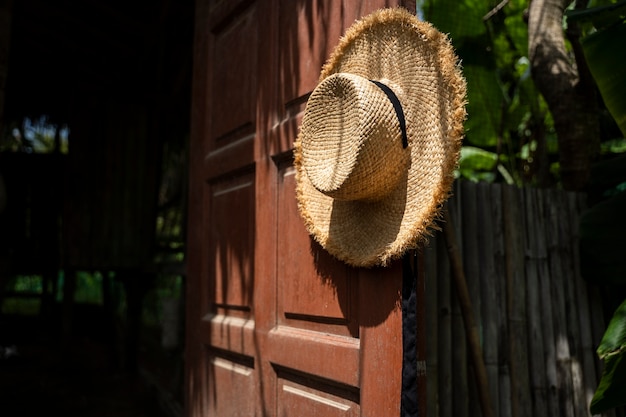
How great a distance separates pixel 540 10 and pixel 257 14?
161 centimetres

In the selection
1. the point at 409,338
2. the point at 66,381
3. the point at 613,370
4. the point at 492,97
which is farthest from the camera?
the point at 66,381

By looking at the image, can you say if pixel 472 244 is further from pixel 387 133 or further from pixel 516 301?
pixel 387 133

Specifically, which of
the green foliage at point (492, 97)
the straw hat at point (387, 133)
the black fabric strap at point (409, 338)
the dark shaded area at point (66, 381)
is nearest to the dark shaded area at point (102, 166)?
the dark shaded area at point (66, 381)

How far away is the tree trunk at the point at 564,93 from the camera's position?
2.98 metres

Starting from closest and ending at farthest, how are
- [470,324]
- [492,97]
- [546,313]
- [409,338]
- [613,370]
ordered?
[409,338], [613,370], [470,324], [546,313], [492,97]

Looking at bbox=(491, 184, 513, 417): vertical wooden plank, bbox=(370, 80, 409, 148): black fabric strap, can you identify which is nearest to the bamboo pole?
bbox=(491, 184, 513, 417): vertical wooden plank

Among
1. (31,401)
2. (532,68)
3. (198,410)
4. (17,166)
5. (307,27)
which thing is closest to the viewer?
(307,27)

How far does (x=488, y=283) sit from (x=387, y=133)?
99 centimetres

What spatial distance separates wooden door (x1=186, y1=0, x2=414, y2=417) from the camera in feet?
6.17

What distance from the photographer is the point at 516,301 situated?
242cm

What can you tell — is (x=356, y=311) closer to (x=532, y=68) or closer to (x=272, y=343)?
(x=272, y=343)

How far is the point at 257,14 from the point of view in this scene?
2.64m

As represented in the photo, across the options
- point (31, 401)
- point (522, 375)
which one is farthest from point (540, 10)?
point (31, 401)

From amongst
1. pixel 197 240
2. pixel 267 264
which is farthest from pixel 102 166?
pixel 267 264
